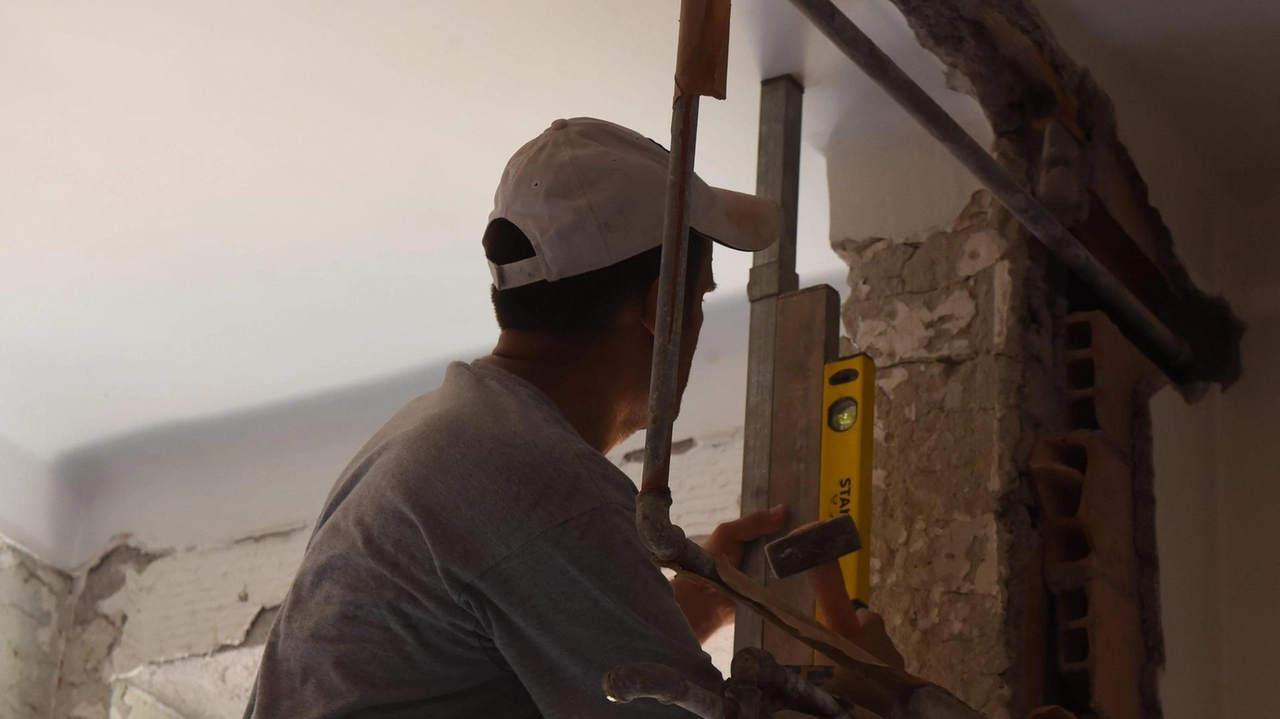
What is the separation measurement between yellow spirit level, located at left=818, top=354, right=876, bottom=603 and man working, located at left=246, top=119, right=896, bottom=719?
53 cm

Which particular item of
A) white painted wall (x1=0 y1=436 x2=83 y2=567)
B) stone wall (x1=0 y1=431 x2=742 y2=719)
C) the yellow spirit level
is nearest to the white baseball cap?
the yellow spirit level

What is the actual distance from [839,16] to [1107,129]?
787mm

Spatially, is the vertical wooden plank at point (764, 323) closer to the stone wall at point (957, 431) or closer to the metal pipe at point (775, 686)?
the stone wall at point (957, 431)

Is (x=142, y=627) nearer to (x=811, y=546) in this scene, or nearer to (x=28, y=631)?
(x=28, y=631)

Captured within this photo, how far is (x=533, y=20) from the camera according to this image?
A: 2355 mm

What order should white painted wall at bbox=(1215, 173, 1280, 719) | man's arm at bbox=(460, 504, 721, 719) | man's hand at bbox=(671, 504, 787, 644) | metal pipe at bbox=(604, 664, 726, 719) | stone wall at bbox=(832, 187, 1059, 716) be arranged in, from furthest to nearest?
white painted wall at bbox=(1215, 173, 1280, 719) → stone wall at bbox=(832, 187, 1059, 716) → man's hand at bbox=(671, 504, 787, 644) → man's arm at bbox=(460, 504, 721, 719) → metal pipe at bbox=(604, 664, 726, 719)

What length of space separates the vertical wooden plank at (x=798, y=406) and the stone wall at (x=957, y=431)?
287 millimetres

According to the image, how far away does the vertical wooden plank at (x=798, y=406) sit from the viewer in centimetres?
183

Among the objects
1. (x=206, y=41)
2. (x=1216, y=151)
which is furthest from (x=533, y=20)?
(x=1216, y=151)

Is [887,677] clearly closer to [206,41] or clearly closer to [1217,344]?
[1217,344]

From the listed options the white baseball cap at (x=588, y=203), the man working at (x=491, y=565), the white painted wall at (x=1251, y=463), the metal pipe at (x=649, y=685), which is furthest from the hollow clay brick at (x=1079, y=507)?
the metal pipe at (x=649, y=685)

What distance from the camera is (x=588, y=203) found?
140cm

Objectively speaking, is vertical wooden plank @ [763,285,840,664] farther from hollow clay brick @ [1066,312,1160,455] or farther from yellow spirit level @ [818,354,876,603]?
hollow clay brick @ [1066,312,1160,455]

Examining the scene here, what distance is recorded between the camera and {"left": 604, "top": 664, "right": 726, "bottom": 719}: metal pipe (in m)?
1.04
